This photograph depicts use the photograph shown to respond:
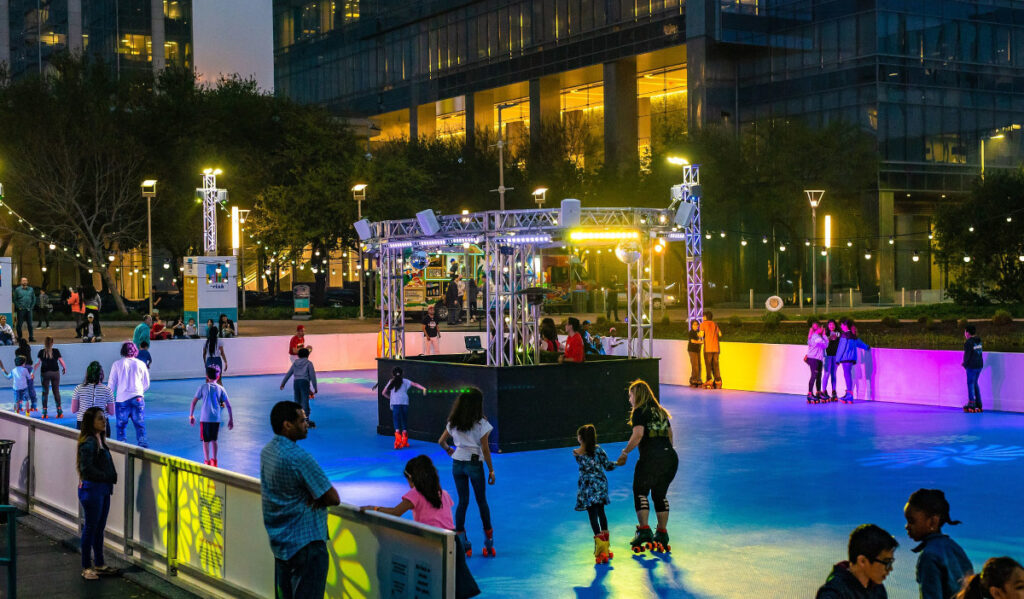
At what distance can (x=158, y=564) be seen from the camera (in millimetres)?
9789

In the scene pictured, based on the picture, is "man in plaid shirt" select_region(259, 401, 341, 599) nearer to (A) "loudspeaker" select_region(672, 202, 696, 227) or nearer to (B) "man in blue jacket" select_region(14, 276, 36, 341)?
(A) "loudspeaker" select_region(672, 202, 696, 227)

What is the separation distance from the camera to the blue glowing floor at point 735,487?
31.3 feet

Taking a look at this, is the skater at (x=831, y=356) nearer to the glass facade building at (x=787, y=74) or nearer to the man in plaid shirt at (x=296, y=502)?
the man in plaid shirt at (x=296, y=502)

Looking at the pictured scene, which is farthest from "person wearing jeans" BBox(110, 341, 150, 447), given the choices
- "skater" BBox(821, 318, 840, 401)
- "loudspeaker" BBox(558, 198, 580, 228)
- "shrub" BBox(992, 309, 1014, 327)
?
"shrub" BBox(992, 309, 1014, 327)

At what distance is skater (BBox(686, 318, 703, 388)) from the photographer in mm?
26453

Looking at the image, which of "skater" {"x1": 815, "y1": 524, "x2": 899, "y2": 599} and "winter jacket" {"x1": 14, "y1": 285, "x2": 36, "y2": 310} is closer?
"skater" {"x1": 815, "y1": 524, "x2": 899, "y2": 599}

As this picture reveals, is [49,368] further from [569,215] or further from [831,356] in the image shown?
[831,356]

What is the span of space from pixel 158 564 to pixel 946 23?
202 ft

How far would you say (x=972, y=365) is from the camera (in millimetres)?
20922

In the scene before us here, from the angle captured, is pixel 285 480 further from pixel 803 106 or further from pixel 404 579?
pixel 803 106

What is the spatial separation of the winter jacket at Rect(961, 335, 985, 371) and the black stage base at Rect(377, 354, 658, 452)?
6.24 m

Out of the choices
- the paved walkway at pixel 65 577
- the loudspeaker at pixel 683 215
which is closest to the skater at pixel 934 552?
the paved walkway at pixel 65 577

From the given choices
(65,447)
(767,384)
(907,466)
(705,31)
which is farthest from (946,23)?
(65,447)

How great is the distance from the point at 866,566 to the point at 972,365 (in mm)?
17429
